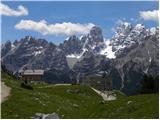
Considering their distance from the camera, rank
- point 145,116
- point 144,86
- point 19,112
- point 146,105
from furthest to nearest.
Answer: point 144,86, point 19,112, point 146,105, point 145,116

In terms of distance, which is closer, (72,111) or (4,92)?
(72,111)

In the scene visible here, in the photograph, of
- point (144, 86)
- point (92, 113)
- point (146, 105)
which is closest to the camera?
point (146, 105)

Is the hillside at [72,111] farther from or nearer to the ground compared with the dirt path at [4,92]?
nearer to the ground

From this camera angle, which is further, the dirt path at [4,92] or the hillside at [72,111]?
the dirt path at [4,92]

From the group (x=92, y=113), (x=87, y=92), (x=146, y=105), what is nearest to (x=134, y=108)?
(x=146, y=105)

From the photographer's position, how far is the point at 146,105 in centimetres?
4434

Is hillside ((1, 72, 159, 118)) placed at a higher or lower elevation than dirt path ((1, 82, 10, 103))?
lower

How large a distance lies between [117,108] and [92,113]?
Result: 3.18 m

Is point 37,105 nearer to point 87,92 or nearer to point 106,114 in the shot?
point 106,114

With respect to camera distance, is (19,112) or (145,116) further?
(19,112)

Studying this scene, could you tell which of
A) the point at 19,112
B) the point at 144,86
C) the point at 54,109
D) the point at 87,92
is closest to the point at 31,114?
the point at 19,112

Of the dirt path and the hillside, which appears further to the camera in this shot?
the dirt path

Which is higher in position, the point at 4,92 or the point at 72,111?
the point at 4,92

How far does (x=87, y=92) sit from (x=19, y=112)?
7533cm
